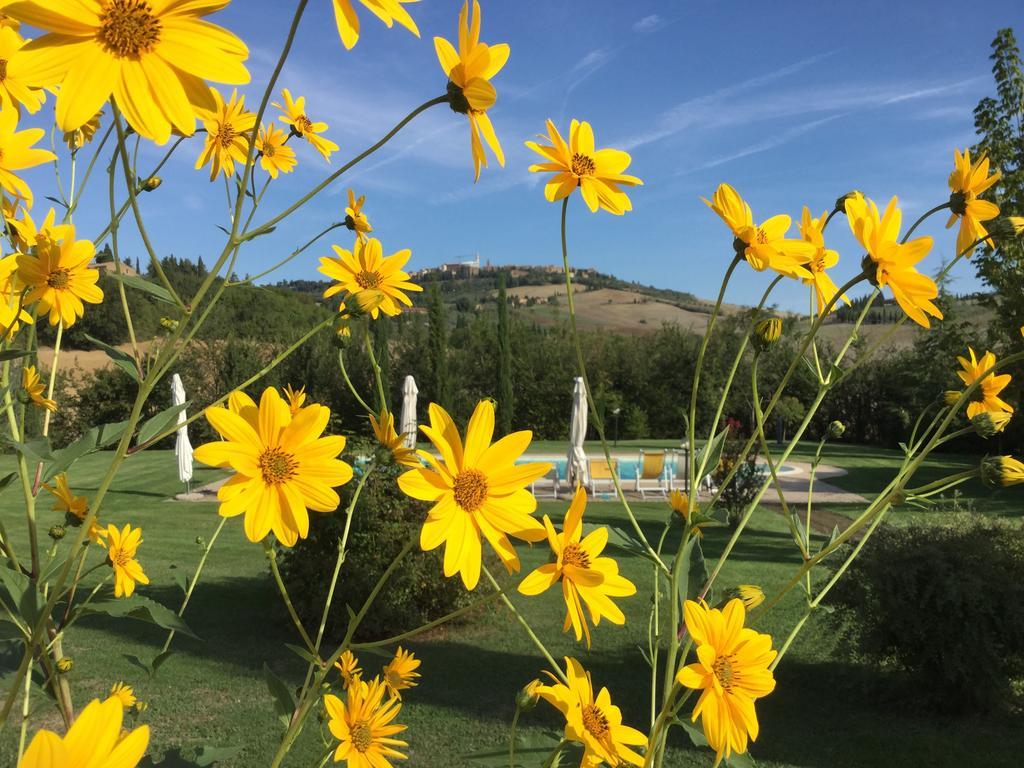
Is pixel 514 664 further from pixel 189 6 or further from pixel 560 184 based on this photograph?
pixel 189 6

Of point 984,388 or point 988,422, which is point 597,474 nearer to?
point 984,388

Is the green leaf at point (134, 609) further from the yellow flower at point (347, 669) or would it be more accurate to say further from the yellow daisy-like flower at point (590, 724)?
the yellow daisy-like flower at point (590, 724)

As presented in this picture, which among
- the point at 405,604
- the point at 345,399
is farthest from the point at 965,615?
the point at 345,399

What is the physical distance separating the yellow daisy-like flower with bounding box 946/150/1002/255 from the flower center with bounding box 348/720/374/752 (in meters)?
0.95

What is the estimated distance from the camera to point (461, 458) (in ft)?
2.08

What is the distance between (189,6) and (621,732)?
0.73 metres

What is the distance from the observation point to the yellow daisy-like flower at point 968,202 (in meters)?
0.95

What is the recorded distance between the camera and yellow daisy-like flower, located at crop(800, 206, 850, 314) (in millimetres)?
886

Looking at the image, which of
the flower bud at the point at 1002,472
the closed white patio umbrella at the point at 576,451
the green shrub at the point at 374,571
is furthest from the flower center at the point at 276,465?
the closed white patio umbrella at the point at 576,451

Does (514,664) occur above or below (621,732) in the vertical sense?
below

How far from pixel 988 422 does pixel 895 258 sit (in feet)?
1.05

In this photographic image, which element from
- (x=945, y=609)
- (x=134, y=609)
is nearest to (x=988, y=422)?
(x=134, y=609)

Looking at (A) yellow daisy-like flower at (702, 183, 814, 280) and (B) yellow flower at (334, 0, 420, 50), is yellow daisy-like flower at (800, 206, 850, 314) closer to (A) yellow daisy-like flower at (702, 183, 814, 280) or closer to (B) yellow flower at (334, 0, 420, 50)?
(A) yellow daisy-like flower at (702, 183, 814, 280)

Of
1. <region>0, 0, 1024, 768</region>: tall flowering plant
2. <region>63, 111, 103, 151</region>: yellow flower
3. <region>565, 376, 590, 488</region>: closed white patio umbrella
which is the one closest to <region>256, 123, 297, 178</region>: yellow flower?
<region>0, 0, 1024, 768</region>: tall flowering plant
